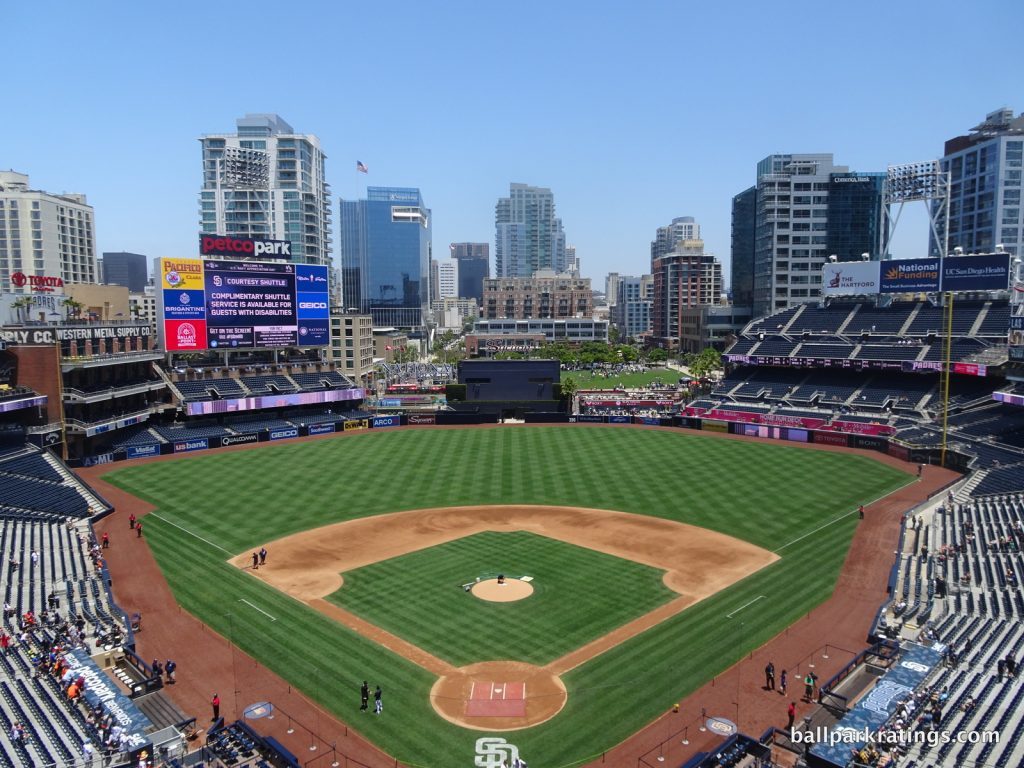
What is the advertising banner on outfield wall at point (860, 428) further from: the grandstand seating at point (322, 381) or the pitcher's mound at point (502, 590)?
the grandstand seating at point (322, 381)

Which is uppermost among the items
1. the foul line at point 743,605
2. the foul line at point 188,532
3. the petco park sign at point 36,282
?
the petco park sign at point 36,282

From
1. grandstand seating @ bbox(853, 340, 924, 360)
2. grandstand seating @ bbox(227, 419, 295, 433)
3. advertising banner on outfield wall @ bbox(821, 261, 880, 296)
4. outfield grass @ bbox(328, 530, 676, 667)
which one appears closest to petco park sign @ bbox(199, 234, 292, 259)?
grandstand seating @ bbox(227, 419, 295, 433)

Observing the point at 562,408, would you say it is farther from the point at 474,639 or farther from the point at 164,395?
the point at 474,639

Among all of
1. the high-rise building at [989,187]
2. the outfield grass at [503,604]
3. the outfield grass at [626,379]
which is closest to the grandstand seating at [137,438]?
the outfield grass at [503,604]

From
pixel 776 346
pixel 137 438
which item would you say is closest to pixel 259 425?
pixel 137 438

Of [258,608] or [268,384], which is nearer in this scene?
[258,608]

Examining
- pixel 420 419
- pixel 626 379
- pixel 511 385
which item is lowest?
pixel 420 419

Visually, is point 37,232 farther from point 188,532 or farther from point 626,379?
point 188,532

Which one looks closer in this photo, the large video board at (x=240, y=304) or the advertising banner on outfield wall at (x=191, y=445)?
the advertising banner on outfield wall at (x=191, y=445)
